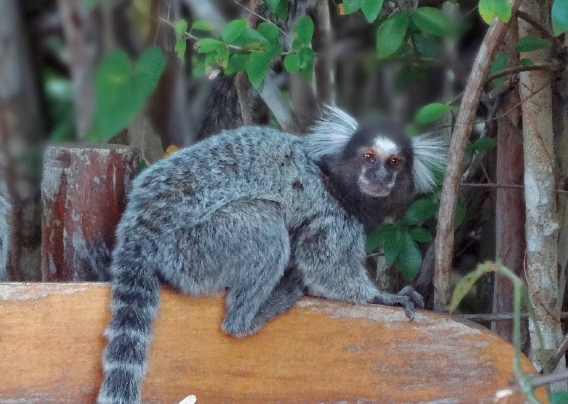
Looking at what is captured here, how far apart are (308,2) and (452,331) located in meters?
1.39

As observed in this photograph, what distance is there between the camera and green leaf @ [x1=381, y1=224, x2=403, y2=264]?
2402mm

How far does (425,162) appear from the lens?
2.51 meters

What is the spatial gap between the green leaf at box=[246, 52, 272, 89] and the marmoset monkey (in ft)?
0.61

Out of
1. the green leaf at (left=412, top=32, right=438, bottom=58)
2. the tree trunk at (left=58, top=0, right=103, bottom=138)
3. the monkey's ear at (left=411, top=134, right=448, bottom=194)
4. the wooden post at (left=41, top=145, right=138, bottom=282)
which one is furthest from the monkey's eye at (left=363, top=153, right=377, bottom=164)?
the tree trunk at (left=58, top=0, right=103, bottom=138)

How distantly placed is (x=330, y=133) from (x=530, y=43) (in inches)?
26.0

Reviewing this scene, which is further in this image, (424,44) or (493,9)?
(424,44)

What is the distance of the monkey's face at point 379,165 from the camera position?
235 centimetres

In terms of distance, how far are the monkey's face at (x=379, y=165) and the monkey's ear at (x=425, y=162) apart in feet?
0.33

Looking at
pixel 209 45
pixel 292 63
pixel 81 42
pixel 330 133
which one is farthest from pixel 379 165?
pixel 81 42

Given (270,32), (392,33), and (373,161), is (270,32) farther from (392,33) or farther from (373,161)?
→ (373,161)

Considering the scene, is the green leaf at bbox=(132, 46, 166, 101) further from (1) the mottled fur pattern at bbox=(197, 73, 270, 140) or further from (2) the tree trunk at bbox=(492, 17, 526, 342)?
(2) the tree trunk at bbox=(492, 17, 526, 342)

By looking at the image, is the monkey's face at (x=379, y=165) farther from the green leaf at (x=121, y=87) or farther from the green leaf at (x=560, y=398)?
the green leaf at (x=560, y=398)

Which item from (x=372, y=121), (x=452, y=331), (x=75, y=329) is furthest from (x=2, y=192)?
(x=452, y=331)

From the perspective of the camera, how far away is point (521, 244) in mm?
2547
